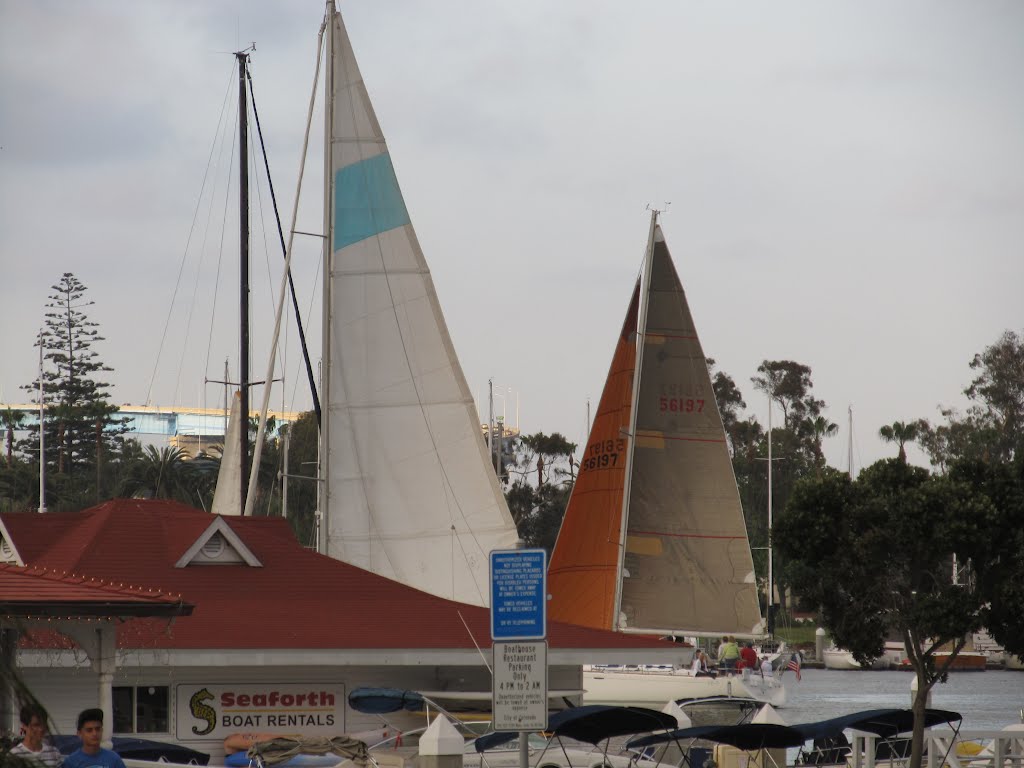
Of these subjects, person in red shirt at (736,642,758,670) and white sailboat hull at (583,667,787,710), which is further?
person in red shirt at (736,642,758,670)

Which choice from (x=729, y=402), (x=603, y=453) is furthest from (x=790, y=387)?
(x=603, y=453)

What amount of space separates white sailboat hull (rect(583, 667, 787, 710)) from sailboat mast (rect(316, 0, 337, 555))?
52.1ft

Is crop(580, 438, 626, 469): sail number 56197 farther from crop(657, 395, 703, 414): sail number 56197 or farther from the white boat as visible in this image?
the white boat

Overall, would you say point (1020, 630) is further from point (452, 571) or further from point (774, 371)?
point (774, 371)

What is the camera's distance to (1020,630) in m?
24.9

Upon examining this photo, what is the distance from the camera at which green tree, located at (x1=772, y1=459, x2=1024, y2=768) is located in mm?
24828

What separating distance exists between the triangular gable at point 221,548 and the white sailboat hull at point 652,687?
19.3m

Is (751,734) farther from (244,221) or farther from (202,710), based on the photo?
(244,221)

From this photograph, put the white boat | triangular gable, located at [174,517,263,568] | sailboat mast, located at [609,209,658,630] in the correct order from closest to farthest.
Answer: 1. triangular gable, located at [174,517,263,568]
2. sailboat mast, located at [609,209,658,630]
3. the white boat

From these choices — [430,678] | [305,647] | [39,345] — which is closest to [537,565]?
[305,647]

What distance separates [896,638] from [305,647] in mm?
90123

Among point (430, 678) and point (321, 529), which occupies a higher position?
point (321, 529)

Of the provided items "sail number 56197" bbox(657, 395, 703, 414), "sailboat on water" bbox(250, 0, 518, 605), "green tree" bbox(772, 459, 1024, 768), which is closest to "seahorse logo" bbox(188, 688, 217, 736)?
"sailboat on water" bbox(250, 0, 518, 605)

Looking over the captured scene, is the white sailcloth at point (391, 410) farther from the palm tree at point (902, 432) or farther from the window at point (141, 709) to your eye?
the palm tree at point (902, 432)
